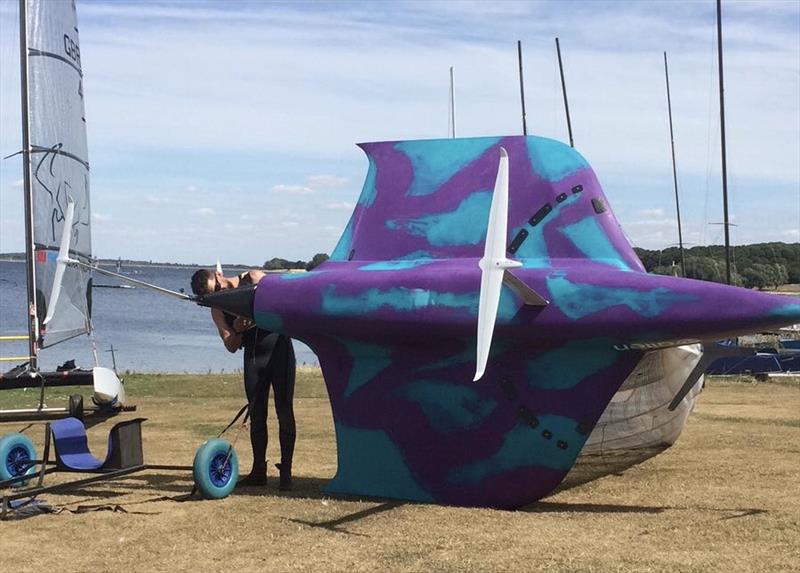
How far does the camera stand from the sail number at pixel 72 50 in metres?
18.0

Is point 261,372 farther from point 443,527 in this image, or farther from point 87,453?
point 443,527

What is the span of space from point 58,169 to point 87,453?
9193mm

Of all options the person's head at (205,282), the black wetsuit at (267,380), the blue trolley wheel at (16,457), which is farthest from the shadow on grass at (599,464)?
the blue trolley wheel at (16,457)

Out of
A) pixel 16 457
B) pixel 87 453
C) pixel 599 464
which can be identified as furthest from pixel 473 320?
pixel 16 457

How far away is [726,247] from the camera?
23109mm

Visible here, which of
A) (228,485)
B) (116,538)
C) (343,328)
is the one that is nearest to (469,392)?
(343,328)

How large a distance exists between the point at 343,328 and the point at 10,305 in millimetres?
73375

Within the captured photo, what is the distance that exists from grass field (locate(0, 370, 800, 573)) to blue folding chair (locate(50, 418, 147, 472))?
23 centimetres

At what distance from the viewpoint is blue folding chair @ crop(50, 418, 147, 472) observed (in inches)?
354

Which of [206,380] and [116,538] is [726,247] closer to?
[206,380]

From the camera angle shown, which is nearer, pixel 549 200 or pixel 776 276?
pixel 549 200

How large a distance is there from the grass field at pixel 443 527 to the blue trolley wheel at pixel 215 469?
0.11 metres

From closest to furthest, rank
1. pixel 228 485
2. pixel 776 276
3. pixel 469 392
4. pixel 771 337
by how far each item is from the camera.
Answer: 1. pixel 469 392
2. pixel 228 485
3. pixel 771 337
4. pixel 776 276

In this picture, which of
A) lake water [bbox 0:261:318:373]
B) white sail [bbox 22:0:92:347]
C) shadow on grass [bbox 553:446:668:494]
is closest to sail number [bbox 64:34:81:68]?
white sail [bbox 22:0:92:347]
